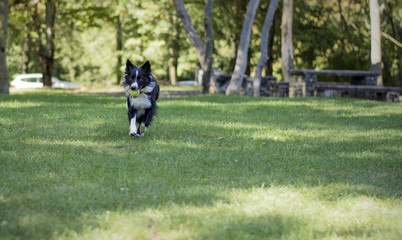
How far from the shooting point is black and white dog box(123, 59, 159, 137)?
781cm

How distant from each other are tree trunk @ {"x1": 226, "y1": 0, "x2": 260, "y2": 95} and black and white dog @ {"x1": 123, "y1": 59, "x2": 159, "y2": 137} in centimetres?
1355

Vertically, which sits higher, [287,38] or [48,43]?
[48,43]

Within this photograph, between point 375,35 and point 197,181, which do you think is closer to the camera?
point 197,181

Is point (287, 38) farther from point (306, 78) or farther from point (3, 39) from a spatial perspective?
point (3, 39)

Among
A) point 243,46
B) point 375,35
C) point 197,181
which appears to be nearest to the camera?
point 197,181

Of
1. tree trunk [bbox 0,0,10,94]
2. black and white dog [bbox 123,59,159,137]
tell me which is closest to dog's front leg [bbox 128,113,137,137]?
black and white dog [bbox 123,59,159,137]

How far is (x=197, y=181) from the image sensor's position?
17.9 ft

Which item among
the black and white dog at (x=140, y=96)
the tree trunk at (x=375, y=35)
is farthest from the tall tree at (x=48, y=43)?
the black and white dog at (x=140, y=96)

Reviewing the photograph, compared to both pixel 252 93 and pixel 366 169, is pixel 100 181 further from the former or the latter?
pixel 252 93

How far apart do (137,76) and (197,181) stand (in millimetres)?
2938

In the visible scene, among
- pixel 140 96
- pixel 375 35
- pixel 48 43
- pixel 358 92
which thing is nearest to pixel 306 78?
pixel 358 92

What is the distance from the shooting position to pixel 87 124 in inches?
386

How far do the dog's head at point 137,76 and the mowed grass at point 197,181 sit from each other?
3.18ft

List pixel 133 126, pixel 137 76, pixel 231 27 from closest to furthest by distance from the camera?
pixel 137 76
pixel 133 126
pixel 231 27
